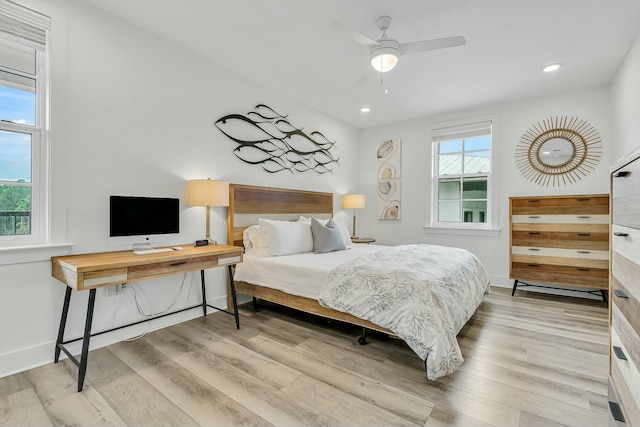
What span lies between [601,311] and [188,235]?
440 cm

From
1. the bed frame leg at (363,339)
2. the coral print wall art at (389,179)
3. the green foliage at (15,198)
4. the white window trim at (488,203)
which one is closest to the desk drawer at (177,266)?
the green foliage at (15,198)

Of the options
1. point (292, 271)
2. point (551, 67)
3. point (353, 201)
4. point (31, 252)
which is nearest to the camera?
point (31, 252)

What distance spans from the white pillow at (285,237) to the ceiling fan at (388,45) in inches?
73.0

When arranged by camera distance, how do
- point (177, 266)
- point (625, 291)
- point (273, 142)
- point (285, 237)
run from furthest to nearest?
point (273, 142), point (285, 237), point (177, 266), point (625, 291)

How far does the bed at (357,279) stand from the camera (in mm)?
1979

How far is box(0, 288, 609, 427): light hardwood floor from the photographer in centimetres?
160

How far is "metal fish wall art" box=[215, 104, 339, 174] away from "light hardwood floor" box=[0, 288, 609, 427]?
2.01 m

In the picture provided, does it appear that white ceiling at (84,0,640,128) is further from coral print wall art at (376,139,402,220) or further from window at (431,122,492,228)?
coral print wall art at (376,139,402,220)

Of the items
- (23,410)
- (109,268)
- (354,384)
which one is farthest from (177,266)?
(354,384)

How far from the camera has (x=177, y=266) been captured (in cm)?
231

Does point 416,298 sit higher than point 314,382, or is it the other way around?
point 416,298

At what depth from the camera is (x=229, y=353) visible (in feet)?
7.55

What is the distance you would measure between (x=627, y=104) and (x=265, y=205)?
3.90 meters

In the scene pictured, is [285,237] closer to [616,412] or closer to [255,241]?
[255,241]
